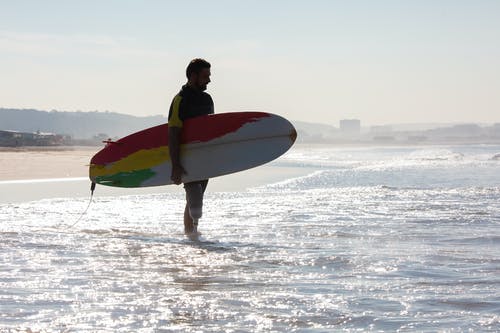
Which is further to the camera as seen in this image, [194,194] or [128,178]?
[128,178]

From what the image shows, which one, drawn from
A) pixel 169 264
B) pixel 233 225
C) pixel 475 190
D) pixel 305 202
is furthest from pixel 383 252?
pixel 475 190

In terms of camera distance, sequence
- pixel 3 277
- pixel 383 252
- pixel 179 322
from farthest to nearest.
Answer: pixel 383 252 < pixel 3 277 < pixel 179 322

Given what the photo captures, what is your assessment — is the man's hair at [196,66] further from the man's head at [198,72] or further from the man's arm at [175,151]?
the man's arm at [175,151]

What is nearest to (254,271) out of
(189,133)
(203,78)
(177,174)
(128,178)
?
(177,174)

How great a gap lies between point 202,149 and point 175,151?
379mm

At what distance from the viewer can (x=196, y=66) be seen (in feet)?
22.4

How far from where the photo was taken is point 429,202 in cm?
1055

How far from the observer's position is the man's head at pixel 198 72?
683 cm

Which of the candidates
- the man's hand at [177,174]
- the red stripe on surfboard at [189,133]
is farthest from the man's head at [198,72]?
the man's hand at [177,174]

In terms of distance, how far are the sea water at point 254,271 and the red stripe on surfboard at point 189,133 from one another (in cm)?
80

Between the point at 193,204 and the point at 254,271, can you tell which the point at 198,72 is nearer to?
the point at 193,204

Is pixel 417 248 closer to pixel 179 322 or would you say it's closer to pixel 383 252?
pixel 383 252

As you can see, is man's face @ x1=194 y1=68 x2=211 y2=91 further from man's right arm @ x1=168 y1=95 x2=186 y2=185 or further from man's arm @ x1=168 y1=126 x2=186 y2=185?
man's arm @ x1=168 y1=126 x2=186 y2=185

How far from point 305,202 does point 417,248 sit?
4.65 meters
